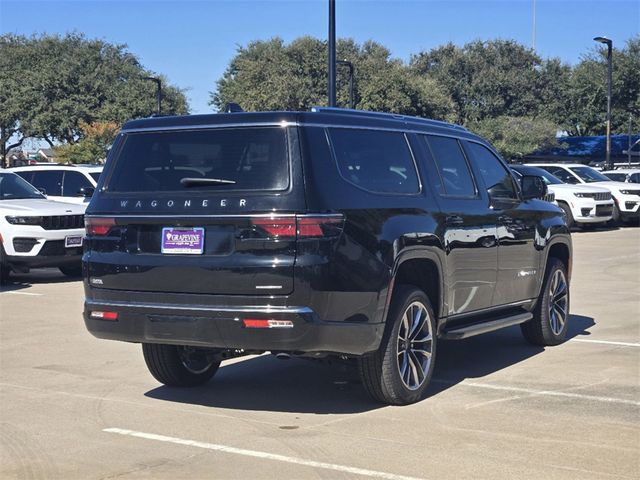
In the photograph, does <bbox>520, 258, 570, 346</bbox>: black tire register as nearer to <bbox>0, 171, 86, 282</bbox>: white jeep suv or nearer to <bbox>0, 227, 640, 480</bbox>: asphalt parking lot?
<bbox>0, 227, 640, 480</bbox>: asphalt parking lot

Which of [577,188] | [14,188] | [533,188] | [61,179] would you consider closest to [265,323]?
[533,188]

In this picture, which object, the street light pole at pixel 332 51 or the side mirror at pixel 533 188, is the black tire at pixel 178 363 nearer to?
the side mirror at pixel 533 188

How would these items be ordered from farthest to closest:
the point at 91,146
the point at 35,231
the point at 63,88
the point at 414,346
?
the point at 63,88
the point at 91,146
the point at 35,231
the point at 414,346

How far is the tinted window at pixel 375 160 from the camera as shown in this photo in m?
6.79

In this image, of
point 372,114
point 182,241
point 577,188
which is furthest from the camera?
point 577,188

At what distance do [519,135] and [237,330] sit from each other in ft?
175

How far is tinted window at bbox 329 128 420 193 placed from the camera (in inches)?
267

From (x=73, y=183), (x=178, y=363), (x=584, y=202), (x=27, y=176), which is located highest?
(x=27, y=176)

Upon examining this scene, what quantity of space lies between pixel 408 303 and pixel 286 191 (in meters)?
1.29

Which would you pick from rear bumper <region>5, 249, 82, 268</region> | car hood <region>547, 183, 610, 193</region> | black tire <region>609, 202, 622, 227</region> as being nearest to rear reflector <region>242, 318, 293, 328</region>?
rear bumper <region>5, 249, 82, 268</region>

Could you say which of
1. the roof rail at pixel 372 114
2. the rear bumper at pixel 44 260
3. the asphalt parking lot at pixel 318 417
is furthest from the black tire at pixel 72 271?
the roof rail at pixel 372 114

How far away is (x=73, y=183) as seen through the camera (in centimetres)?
1820

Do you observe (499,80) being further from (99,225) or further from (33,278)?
(99,225)

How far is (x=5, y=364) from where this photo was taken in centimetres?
887
